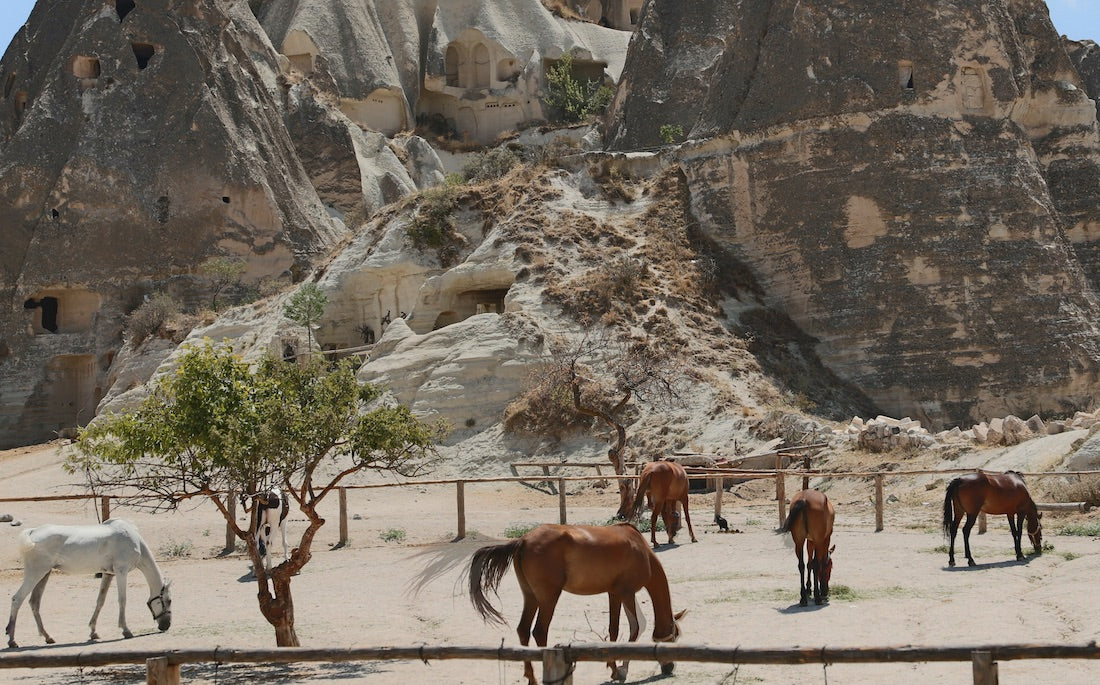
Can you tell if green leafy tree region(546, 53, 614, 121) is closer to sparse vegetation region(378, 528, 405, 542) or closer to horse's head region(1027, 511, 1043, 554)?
sparse vegetation region(378, 528, 405, 542)

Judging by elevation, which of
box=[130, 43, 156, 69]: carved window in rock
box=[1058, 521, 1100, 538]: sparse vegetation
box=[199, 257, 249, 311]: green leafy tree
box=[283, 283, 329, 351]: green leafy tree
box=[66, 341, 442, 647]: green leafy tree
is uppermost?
box=[130, 43, 156, 69]: carved window in rock

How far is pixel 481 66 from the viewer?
6762cm

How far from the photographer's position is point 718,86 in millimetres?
37250

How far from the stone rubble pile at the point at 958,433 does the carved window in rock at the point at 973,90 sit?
11.0 metres

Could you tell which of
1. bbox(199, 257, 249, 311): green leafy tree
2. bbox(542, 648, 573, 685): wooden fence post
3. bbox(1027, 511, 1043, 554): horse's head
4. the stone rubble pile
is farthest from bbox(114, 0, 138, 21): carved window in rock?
bbox(542, 648, 573, 685): wooden fence post

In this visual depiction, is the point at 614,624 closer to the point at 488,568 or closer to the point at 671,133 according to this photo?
the point at 488,568

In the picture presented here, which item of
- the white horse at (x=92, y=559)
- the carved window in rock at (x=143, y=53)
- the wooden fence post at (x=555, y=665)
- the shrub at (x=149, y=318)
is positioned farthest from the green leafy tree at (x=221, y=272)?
the wooden fence post at (x=555, y=665)

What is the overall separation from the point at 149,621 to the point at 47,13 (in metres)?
46.0

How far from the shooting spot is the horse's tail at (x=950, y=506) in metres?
15.2

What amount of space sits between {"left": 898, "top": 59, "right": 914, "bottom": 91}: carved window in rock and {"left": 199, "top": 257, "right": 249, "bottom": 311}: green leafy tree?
24157 millimetres

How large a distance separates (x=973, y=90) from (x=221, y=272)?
2600 centimetres

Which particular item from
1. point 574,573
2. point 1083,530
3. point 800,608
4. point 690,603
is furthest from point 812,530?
point 1083,530

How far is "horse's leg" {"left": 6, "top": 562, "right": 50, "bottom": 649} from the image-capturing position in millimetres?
12023

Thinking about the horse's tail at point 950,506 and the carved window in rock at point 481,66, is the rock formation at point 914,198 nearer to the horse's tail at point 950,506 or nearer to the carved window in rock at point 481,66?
the horse's tail at point 950,506
